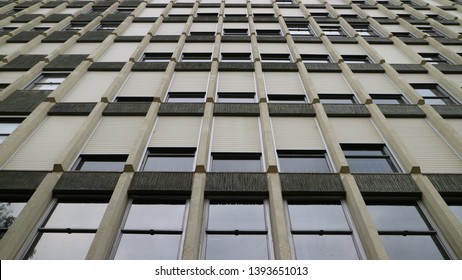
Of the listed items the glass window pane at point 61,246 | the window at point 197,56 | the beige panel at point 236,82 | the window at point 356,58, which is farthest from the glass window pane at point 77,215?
the window at point 356,58

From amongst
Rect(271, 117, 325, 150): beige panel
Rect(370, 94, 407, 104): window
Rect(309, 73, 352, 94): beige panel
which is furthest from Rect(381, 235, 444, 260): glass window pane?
Rect(309, 73, 352, 94): beige panel

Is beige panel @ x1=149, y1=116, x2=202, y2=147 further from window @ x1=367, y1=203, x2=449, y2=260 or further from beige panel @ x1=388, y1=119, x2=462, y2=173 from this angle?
beige panel @ x1=388, y1=119, x2=462, y2=173

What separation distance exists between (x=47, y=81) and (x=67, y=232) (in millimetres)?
10343

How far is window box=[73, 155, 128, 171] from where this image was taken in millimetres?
10234

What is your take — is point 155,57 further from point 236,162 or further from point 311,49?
point 236,162

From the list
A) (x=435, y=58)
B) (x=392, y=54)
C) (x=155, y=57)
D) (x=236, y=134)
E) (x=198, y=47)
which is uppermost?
(x=198, y=47)

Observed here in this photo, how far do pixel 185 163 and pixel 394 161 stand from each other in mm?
7477

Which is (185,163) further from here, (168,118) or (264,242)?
(264,242)

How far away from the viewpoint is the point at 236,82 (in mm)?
14844

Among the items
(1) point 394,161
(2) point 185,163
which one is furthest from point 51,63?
(1) point 394,161

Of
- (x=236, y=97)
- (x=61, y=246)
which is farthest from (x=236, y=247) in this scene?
(x=236, y=97)

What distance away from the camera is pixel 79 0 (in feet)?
85.4

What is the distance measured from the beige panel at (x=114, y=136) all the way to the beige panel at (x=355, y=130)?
7.97m

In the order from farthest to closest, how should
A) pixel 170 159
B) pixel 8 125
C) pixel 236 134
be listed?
1. pixel 8 125
2. pixel 236 134
3. pixel 170 159
